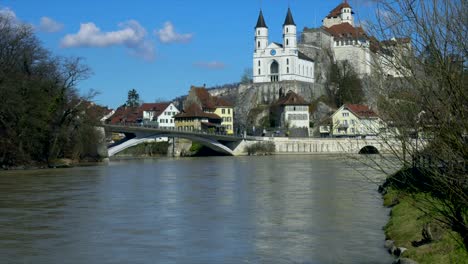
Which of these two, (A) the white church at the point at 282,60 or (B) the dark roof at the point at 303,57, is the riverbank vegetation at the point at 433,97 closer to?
(A) the white church at the point at 282,60

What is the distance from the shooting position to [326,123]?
107 meters

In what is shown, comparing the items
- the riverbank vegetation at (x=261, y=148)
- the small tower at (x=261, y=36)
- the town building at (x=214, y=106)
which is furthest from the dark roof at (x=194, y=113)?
the small tower at (x=261, y=36)

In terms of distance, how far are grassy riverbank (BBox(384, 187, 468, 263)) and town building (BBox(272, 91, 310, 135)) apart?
8982cm

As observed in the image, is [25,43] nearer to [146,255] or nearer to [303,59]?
[146,255]

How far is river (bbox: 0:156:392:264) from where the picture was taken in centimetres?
1634

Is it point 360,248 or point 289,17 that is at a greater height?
point 289,17

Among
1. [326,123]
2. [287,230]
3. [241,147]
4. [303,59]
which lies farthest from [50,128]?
[303,59]

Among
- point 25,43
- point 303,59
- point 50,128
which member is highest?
point 303,59

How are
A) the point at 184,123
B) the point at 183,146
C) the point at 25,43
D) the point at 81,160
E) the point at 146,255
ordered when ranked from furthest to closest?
the point at 184,123, the point at 183,146, the point at 81,160, the point at 25,43, the point at 146,255

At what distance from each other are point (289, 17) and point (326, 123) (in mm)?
27495

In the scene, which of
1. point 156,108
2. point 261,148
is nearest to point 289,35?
Answer: point 156,108

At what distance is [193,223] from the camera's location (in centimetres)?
2184

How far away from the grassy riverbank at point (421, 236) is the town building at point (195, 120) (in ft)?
290

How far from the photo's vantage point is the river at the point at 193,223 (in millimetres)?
16344
